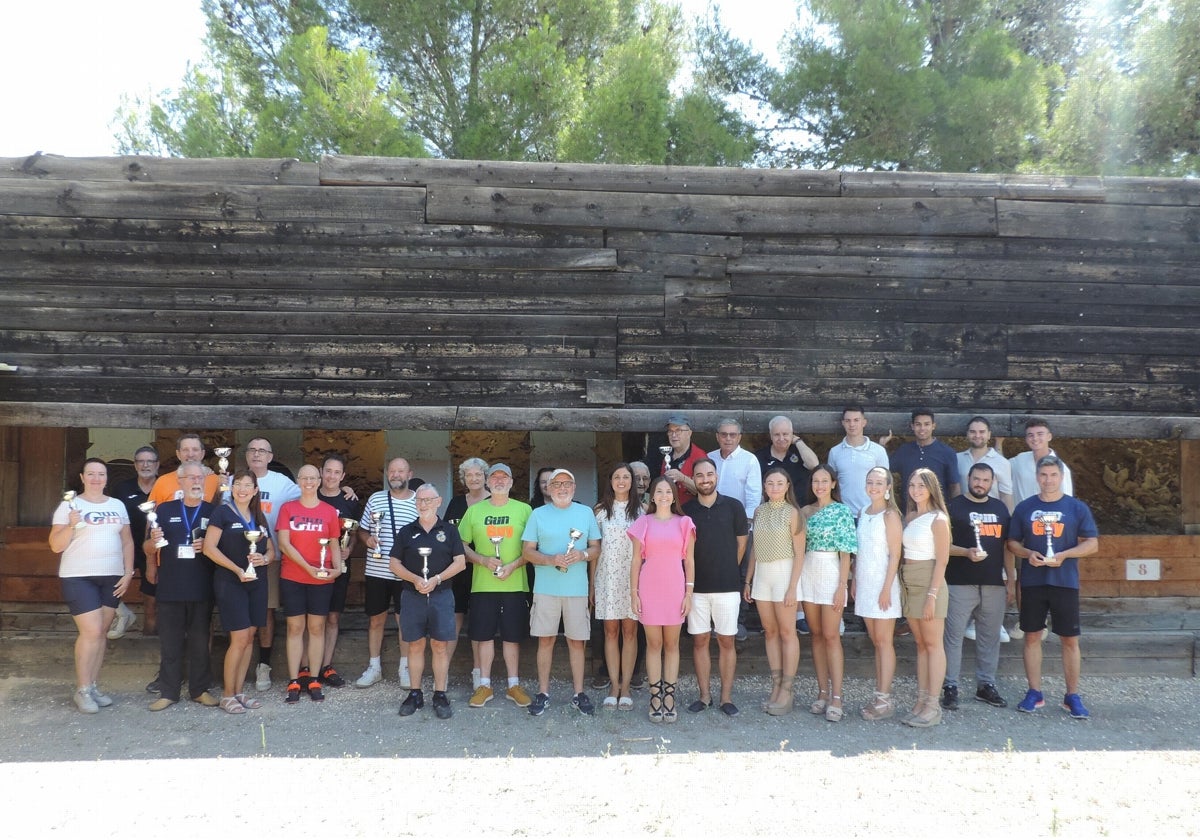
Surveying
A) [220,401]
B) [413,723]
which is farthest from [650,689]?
[220,401]

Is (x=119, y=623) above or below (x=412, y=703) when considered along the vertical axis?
above

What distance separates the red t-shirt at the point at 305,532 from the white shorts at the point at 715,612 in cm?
250

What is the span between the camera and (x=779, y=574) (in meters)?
6.23

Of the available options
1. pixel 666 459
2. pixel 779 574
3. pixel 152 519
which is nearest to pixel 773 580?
pixel 779 574

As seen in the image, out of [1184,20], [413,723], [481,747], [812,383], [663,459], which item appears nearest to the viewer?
[481,747]

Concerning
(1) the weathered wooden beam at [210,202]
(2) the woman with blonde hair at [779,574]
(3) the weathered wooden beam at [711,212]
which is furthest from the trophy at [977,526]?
(1) the weathered wooden beam at [210,202]

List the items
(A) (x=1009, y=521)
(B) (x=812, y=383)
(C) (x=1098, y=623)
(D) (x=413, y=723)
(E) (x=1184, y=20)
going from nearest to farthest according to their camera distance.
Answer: (D) (x=413, y=723), (A) (x=1009, y=521), (B) (x=812, y=383), (C) (x=1098, y=623), (E) (x=1184, y=20)

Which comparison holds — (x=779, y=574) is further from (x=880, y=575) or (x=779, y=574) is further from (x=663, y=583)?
(x=663, y=583)

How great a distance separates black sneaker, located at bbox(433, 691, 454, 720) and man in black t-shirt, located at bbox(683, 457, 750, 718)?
63.1 inches

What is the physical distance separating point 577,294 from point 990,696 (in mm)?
4179

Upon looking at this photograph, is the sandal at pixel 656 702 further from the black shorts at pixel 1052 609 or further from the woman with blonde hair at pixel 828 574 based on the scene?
the black shorts at pixel 1052 609

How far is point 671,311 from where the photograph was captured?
7.40 metres

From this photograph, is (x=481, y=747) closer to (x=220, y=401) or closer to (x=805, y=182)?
(x=220, y=401)

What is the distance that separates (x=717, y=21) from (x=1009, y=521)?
1086 cm
